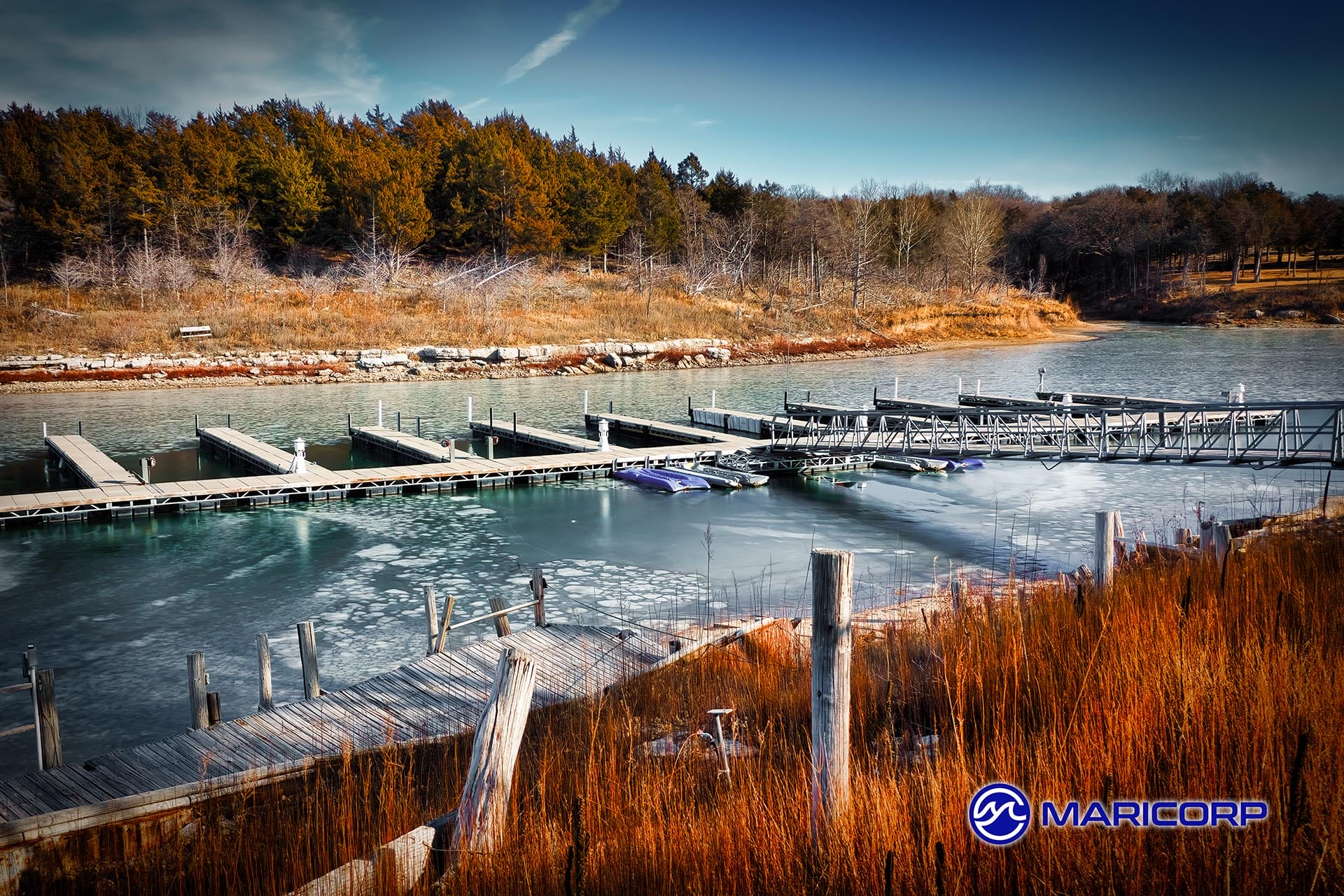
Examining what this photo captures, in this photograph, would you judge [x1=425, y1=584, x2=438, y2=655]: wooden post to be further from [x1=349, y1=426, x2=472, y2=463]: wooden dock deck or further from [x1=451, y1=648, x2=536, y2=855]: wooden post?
[x1=349, y1=426, x2=472, y2=463]: wooden dock deck

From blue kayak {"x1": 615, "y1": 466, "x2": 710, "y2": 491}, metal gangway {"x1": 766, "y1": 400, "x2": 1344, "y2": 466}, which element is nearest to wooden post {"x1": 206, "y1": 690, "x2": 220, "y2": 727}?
blue kayak {"x1": 615, "y1": 466, "x2": 710, "y2": 491}

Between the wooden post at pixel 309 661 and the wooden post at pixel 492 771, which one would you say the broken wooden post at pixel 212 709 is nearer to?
the wooden post at pixel 309 661

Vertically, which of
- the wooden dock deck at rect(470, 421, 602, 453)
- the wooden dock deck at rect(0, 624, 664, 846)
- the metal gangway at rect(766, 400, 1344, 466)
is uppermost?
the metal gangway at rect(766, 400, 1344, 466)

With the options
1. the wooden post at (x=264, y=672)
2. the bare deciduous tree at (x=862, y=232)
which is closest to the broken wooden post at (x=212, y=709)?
the wooden post at (x=264, y=672)

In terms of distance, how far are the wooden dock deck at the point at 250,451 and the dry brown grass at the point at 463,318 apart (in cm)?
2564

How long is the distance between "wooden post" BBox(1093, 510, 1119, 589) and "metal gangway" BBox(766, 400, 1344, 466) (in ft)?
29.4

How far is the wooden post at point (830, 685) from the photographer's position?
11.8 feet

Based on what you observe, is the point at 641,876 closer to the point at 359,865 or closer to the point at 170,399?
→ the point at 359,865

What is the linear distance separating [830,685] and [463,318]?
201 ft

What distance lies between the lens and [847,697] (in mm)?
3762

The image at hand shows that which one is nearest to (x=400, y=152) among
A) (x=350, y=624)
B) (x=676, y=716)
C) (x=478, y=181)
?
(x=478, y=181)

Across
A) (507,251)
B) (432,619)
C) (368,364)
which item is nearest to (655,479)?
(432,619)

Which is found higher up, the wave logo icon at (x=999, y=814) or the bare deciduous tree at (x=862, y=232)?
the bare deciduous tree at (x=862, y=232)

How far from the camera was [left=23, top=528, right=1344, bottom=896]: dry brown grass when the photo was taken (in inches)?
124
